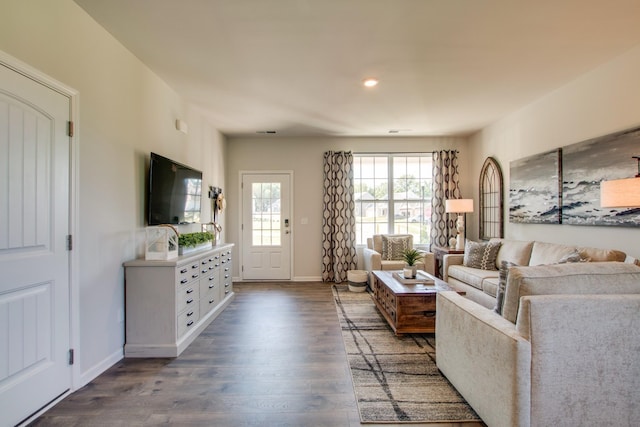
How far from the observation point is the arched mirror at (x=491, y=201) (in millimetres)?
4578

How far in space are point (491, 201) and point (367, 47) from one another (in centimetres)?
359

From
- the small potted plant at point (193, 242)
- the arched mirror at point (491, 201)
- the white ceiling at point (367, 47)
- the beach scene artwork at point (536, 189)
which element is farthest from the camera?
the arched mirror at point (491, 201)

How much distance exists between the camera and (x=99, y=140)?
91.4 inches

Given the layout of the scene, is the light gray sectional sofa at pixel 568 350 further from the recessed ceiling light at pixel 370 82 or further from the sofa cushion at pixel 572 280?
the recessed ceiling light at pixel 370 82

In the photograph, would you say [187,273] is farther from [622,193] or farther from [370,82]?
[622,193]

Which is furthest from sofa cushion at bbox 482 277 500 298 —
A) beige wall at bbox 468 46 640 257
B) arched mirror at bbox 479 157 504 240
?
arched mirror at bbox 479 157 504 240

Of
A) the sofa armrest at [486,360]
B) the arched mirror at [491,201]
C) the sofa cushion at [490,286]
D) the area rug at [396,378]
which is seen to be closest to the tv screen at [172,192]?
the area rug at [396,378]

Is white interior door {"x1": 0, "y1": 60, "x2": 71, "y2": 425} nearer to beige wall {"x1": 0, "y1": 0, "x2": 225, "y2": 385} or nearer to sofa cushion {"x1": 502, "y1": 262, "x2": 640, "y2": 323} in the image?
beige wall {"x1": 0, "y1": 0, "x2": 225, "y2": 385}

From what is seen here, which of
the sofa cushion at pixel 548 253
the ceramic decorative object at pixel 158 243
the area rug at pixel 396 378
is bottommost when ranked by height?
the area rug at pixel 396 378

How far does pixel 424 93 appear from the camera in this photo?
3549 millimetres

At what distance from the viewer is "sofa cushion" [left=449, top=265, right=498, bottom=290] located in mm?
3537

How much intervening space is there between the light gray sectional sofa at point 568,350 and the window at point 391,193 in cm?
406

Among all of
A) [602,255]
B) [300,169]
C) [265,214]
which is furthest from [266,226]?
[602,255]

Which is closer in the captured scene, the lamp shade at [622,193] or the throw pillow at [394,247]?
the lamp shade at [622,193]
